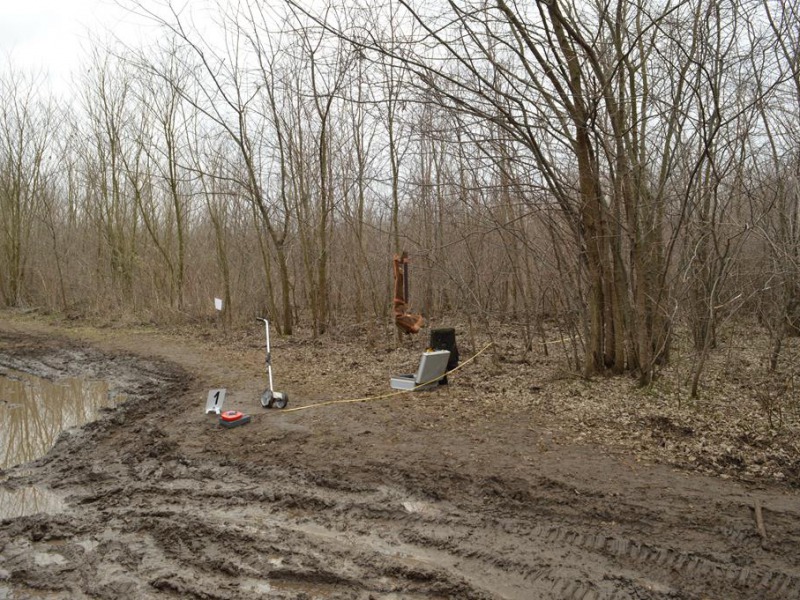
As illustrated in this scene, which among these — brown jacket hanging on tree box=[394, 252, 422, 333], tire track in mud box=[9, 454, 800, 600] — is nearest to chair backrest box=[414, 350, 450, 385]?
brown jacket hanging on tree box=[394, 252, 422, 333]

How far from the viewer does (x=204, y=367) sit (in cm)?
1125

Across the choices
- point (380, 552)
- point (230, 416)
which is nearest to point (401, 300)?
point (230, 416)

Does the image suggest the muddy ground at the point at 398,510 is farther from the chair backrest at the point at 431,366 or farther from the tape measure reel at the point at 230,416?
the chair backrest at the point at 431,366

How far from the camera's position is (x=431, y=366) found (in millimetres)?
8312

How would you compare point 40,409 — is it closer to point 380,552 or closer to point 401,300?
point 401,300

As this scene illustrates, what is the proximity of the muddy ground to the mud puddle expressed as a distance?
1.27 feet

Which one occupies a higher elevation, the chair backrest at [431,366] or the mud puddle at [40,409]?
the chair backrest at [431,366]

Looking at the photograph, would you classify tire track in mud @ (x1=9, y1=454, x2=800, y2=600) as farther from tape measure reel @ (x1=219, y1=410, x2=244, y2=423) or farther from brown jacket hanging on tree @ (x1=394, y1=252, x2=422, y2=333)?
brown jacket hanging on tree @ (x1=394, y1=252, x2=422, y2=333)

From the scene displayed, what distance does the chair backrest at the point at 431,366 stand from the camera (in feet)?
27.0

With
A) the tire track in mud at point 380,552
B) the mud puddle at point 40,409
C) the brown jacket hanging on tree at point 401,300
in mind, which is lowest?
the tire track in mud at point 380,552

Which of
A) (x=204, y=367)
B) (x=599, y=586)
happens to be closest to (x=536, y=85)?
(x=599, y=586)

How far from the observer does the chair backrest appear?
27.0 feet

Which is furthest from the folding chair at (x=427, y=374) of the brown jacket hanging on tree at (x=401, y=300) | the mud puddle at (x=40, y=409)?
the mud puddle at (x=40, y=409)

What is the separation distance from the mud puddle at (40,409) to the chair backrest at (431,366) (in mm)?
4451
